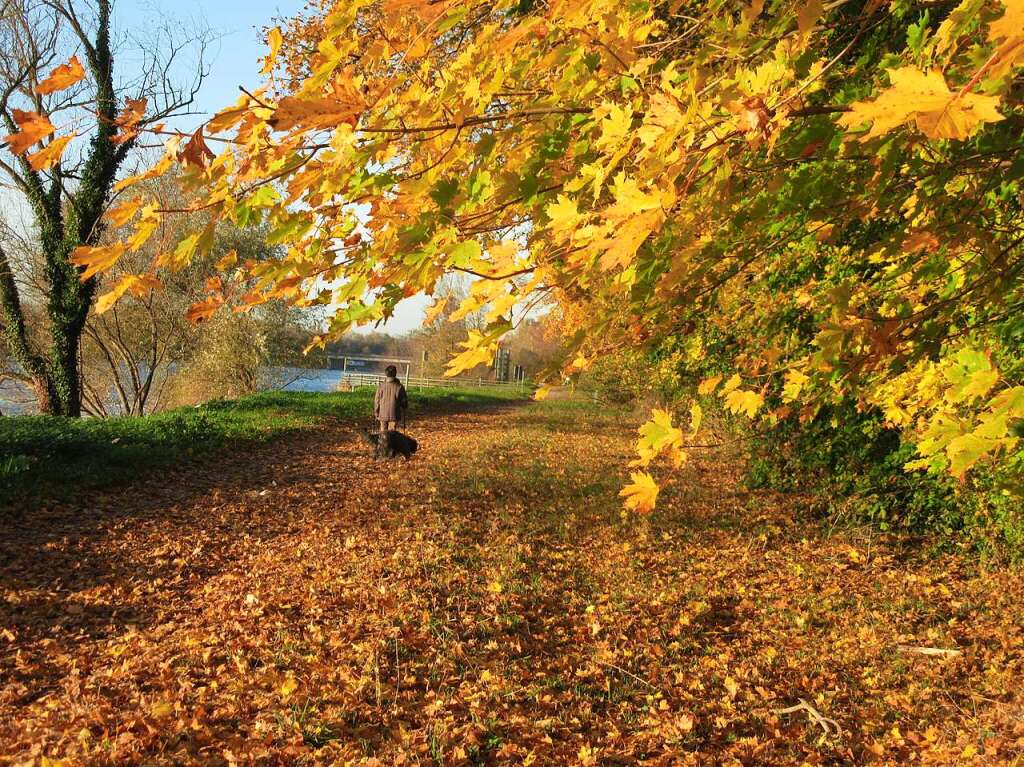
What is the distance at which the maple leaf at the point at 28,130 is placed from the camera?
3.99ft

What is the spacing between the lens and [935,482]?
20.3 feet

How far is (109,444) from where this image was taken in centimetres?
870

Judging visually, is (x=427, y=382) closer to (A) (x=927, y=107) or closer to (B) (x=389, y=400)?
(B) (x=389, y=400)

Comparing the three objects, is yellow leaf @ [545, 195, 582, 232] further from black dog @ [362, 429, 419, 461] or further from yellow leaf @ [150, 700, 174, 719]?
black dog @ [362, 429, 419, 461]

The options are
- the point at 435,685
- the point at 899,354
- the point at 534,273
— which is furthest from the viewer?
the point at 435,685

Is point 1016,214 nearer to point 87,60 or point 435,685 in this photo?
point 435,685

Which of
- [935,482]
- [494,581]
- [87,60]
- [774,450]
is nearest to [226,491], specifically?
[494,581]

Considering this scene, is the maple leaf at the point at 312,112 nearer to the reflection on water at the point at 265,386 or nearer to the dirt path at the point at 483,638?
the dirt path at the point at 483,638

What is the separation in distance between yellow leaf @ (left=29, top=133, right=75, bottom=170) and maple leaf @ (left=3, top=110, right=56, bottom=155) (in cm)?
2

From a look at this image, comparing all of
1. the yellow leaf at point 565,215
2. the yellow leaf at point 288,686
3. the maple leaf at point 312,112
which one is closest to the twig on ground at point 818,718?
the yellow leaf at point 288,686

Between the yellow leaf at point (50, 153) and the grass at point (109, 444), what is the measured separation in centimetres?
708

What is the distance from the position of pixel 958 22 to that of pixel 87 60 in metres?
19.5

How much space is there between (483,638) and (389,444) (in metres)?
6.58

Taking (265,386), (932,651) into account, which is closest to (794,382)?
(932,651)
